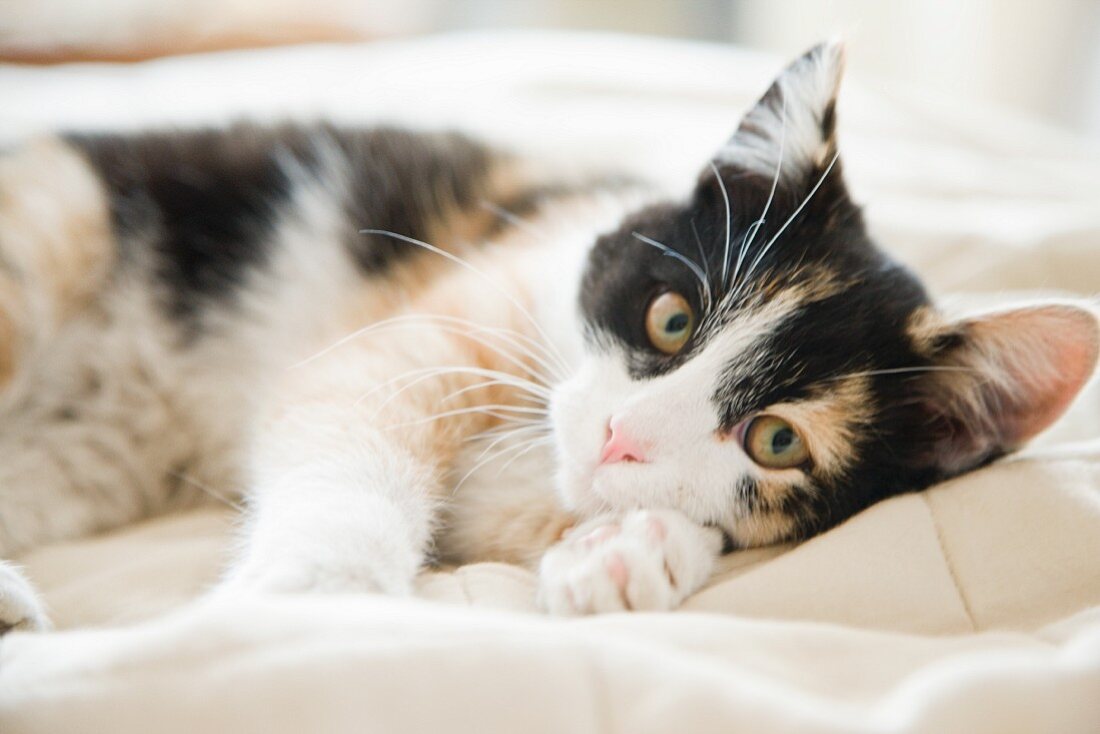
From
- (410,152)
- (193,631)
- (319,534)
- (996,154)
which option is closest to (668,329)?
(319,534)

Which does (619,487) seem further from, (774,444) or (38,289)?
(38,289)

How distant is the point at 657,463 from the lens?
2.75 ft

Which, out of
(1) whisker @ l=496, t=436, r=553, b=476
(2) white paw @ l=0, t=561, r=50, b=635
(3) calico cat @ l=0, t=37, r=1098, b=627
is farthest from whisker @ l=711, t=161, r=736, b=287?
(2) white paw @ l=0, t=561, r=50, b=635

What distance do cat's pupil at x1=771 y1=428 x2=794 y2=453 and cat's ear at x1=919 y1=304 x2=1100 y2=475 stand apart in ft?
0.51

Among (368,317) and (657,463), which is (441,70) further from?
(657,463)

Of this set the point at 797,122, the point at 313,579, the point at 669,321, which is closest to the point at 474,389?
the point at 669,321

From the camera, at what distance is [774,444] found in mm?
881

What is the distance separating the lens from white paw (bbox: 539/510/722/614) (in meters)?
0.75

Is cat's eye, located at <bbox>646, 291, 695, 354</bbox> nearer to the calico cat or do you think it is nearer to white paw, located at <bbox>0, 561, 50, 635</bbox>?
the calico cat

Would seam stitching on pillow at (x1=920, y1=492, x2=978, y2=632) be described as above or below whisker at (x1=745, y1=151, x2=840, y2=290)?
below

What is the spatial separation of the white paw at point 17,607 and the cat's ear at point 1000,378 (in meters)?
0.88

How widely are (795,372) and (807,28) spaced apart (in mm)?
2763

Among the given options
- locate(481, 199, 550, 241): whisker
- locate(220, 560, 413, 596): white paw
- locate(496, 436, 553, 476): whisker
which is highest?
locate(481, 199, 550, 241): whisker

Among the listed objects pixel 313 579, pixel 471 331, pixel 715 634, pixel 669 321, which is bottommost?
pixel 715 634
